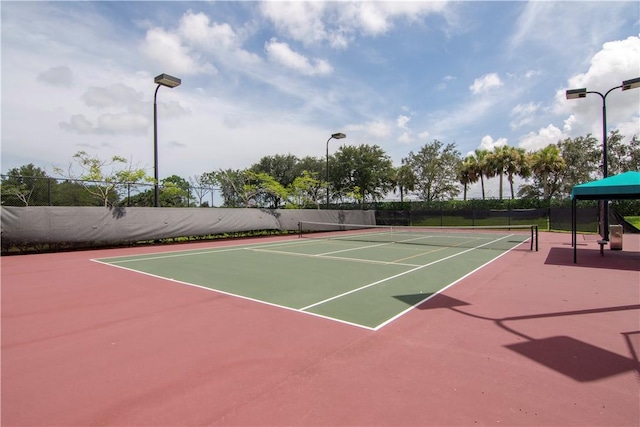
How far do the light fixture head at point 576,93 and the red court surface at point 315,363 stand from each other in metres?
11.0

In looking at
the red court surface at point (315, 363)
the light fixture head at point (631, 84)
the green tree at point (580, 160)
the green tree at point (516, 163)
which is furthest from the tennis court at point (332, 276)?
the green tree at point (580, 160)

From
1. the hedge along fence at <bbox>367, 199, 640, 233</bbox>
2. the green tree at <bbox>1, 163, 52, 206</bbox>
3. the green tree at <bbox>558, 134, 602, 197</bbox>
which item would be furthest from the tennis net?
the green tree at <bbox>558, 134, 602, 197</bbox>

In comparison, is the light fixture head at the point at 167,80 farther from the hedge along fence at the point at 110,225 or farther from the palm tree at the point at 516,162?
the palm tree at the point at 516,162

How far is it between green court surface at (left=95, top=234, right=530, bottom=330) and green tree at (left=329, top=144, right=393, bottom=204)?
97.8 feet

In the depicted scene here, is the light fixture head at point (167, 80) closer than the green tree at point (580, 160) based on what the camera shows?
Yes

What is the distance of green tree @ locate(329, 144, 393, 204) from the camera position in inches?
1671

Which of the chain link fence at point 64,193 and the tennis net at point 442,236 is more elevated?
the chain link fence at point 64,193

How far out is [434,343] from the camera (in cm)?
422

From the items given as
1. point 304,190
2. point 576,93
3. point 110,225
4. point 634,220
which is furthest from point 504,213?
point 110,225

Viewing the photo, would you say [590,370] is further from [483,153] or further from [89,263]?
[483,153]

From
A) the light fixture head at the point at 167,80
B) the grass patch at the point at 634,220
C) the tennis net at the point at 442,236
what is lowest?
the tennis net at the point at 442,236

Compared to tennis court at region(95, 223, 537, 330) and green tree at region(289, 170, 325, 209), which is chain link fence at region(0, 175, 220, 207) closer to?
tennis court at region(95, 223, 537, 330)

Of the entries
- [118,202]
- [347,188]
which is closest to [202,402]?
[118,202]

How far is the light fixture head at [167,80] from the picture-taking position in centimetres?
1419
